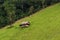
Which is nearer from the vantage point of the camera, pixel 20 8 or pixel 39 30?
pixel 39 30

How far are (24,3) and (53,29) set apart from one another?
36.2m

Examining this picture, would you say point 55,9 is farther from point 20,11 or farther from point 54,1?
point 20,11

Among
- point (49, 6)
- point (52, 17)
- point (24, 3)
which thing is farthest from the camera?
point (24, 3)

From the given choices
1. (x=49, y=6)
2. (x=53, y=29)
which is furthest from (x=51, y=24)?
(x=49, y=6)

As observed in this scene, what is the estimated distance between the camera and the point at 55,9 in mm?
88375

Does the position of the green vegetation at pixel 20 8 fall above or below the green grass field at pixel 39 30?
above

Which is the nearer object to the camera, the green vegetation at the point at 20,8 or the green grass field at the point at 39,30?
the green grass field at the point at 39,30

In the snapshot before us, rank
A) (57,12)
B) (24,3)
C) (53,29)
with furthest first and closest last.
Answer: (24,3) → (57,12) → (53,29)

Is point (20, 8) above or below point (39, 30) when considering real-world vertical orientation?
above

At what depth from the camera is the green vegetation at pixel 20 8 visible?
96.0 meters

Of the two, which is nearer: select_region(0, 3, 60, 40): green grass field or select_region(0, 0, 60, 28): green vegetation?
select_region(0, 3, 60, 40): green grass field

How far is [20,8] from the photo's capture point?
10269 centimetres

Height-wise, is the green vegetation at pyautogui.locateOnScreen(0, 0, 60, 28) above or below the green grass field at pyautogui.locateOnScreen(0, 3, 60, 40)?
above

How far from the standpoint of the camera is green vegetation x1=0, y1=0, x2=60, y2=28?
96.0 metres
